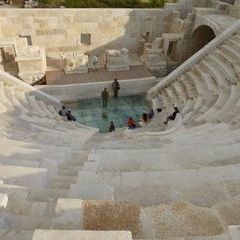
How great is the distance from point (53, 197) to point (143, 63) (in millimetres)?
13577

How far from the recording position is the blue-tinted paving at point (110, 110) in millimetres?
12852

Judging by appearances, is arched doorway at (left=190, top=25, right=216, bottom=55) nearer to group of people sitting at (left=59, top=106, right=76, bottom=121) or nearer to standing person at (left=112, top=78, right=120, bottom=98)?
standing person at (left=112, top=78, right=120, bottom=98)

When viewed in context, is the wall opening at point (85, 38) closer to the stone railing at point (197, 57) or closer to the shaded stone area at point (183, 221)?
the stone railing at point (197, 57)

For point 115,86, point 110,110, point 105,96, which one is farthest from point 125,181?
point 115,86

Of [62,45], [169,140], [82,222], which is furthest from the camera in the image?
[62,45]

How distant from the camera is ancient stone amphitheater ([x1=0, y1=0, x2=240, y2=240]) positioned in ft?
9.69

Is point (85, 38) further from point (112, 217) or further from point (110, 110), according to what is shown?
point (112, 217)

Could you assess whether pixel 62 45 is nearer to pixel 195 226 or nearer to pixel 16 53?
pixel 16 53

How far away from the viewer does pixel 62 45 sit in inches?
658

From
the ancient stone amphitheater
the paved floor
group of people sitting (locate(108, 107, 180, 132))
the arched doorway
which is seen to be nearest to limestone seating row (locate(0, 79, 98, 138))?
the ancient stone amphitheater

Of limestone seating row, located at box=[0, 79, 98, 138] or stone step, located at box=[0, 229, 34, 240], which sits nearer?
stone step, located at box=[0, 229, 34, 240]

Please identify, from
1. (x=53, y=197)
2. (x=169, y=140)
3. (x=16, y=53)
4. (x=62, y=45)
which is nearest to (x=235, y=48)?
(x=169, y=140)

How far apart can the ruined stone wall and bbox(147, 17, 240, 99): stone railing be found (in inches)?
171

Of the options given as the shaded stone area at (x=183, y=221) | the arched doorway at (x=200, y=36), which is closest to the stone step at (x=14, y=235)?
the shaded stone area at (x=183, y=221)
